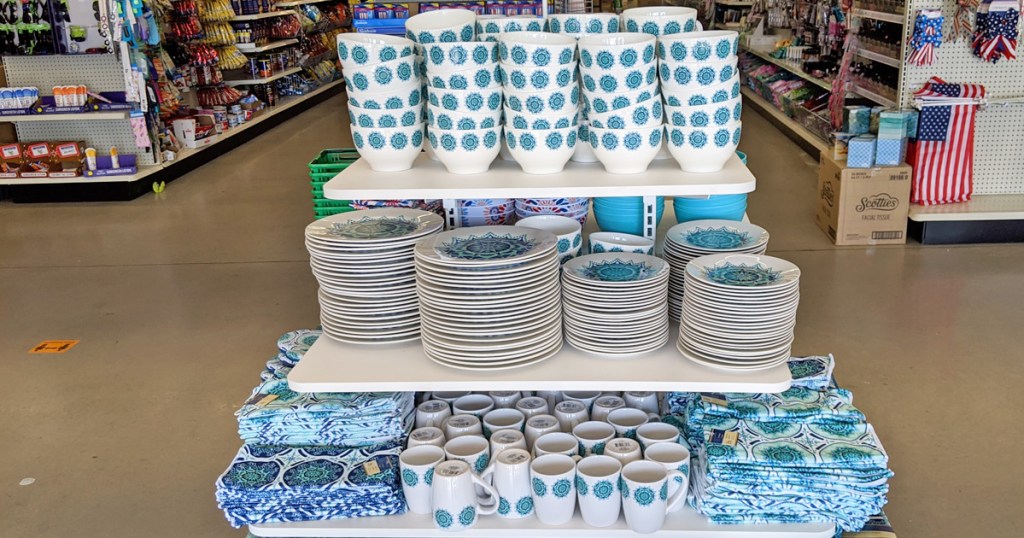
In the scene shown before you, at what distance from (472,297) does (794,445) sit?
89 cm

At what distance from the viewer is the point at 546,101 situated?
6.69ft

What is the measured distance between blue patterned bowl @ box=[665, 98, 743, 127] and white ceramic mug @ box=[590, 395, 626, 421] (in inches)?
31.7

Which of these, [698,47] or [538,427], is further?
[538,427]

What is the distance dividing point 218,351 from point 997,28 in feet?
14.3

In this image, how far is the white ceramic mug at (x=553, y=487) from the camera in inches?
82.7

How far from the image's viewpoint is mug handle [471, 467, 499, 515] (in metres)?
2.15

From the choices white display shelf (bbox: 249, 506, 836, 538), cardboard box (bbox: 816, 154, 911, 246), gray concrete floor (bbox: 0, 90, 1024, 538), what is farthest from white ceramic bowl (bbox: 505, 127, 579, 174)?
cardboard box (bbox: 816, 154, 911, 246)

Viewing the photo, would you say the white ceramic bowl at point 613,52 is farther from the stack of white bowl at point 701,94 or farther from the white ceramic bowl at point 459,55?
the white ceramic bowl at point 459,55

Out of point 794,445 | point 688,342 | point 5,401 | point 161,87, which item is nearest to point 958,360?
point 794,445

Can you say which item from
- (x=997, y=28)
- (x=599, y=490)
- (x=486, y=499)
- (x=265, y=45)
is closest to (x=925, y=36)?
(x=997, y=28)

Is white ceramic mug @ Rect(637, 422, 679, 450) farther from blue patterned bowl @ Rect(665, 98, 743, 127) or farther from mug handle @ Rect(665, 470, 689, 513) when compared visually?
blue patterned bowl @ Rect(665, 98, 743, 127)

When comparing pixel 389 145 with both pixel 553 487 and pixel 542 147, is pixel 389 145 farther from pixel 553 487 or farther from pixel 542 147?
pixel 553 487

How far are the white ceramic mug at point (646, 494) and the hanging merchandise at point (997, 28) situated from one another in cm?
384

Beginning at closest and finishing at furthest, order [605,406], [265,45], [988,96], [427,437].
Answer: [427,437], [605,406], [988,96], [265,45]
